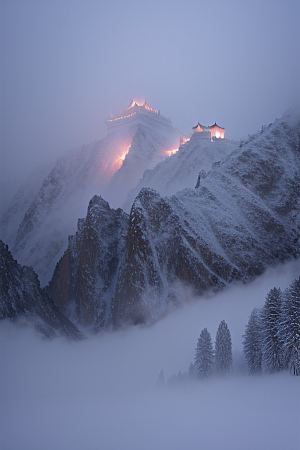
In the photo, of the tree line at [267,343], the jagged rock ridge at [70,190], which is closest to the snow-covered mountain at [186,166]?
the jagged rock ridge at [70,190]

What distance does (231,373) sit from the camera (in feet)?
119

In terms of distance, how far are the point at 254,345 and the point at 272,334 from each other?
2.90 m

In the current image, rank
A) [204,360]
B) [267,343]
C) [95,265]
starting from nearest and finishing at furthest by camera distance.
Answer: [267,343], [204,360], [95,265]

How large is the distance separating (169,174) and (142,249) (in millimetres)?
43183

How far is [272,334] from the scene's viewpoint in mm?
34188

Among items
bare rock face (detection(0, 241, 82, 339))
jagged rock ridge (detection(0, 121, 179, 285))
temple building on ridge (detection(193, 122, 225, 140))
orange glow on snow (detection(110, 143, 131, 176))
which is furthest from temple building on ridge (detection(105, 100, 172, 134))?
bare rock face (detection(0, 241, 82, 339))

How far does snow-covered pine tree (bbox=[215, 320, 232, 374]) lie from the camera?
36781 mm

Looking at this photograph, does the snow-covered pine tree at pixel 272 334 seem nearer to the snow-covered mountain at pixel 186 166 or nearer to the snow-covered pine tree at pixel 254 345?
the snow-covered pine tree at pixel 254 345

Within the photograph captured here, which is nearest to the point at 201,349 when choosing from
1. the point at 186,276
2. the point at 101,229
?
the point at 186,276

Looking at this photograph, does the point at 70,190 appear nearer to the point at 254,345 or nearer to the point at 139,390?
the point at 139,390

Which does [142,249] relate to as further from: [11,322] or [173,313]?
[11,322]

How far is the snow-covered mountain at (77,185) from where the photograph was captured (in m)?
133

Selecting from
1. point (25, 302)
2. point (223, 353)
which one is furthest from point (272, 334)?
point (25, 302)

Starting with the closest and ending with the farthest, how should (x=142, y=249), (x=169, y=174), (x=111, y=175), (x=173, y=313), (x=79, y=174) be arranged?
(x=173, y=313)
(x=142, y=249)
(x=169, y=174)
(x=111, y=175)
(x=79, y=174)
